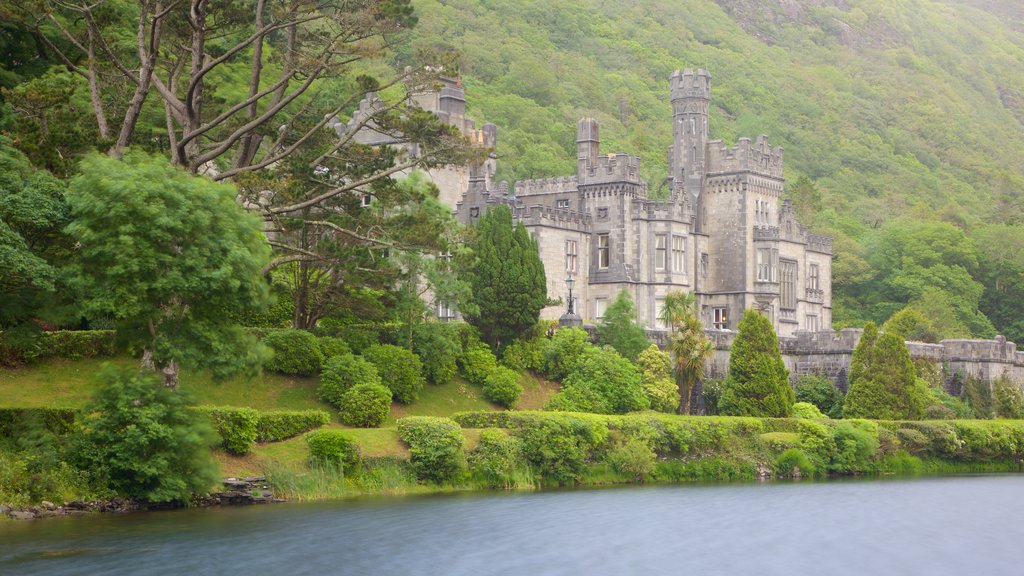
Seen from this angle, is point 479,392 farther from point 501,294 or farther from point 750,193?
point 750,193

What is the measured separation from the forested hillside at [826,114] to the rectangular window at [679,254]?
19.6 meters

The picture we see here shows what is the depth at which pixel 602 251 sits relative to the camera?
6569 centimetres

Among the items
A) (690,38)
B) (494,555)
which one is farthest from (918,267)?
(690,38)

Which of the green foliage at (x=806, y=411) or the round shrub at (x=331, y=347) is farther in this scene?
the green foliage at (x=806, y=411)

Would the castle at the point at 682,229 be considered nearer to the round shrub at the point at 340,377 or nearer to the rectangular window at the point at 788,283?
the rectangular window at the point at 788,283

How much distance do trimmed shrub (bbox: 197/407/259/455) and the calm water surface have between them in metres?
2.71

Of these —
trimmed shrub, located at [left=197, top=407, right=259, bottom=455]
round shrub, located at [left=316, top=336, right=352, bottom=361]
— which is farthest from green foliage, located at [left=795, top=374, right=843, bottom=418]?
trimmed shrub, located at [left=197, top=407, right=259, bottom=455]

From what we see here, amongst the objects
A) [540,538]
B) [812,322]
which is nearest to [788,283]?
[812,322]

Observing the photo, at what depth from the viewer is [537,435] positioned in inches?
1654

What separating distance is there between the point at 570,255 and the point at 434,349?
15.7m

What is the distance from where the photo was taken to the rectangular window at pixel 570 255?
211 feet

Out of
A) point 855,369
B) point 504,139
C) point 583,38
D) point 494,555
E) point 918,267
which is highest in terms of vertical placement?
point 583,38

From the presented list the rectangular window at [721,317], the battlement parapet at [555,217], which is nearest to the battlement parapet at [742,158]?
the rectangular window at [721,317]

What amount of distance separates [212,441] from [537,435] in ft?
37.0
